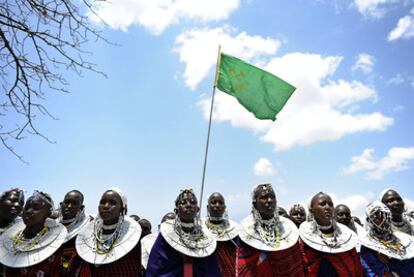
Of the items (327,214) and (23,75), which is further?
(327,214)

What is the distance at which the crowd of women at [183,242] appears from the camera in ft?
16.2

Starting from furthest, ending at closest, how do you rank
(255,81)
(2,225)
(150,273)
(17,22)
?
(255,81) < (2,225) < (150,273) < (17,22)

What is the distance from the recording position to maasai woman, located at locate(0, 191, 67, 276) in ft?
15.8

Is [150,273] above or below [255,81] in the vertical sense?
below

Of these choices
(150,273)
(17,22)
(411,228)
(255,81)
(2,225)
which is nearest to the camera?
(17,22)

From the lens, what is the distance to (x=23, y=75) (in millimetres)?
4547

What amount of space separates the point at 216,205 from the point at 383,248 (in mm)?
2739

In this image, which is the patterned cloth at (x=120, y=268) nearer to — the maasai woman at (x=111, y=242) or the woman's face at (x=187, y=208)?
the maasai woman at (x=111, y=242)

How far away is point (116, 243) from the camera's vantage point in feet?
16.7

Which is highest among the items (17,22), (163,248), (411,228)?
(17,22)

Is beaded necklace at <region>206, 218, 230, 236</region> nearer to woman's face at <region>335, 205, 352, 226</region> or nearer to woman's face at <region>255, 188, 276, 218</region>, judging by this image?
woman's face at <region>255, 188, 276, 218</region>

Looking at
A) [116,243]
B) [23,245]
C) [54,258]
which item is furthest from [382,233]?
[23,245]

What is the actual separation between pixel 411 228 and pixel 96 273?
5007mm

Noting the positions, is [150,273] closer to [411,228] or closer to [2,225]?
[2,225]
